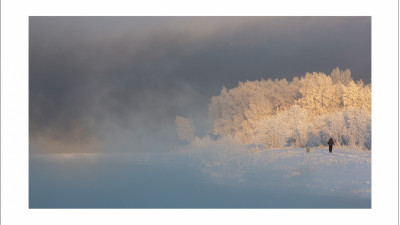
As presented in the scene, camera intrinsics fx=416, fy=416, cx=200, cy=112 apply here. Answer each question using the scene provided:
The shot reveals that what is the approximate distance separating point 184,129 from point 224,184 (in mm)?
17511

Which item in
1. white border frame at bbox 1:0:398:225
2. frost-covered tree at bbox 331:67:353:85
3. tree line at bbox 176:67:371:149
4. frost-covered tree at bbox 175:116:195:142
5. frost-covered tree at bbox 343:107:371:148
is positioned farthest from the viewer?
frost-covered tree at bbox 331:67:353:85

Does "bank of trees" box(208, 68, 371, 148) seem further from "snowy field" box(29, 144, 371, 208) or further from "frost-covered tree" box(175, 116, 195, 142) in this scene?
"snowy field" box(29, 144, 371, 208)

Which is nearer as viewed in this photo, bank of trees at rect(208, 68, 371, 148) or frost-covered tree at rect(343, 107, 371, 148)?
frost-covered tree at rect(343, 107, 371, 148)

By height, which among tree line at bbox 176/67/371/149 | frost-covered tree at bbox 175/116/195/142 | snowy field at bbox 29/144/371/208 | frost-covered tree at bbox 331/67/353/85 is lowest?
snowy field at bbox 29/144/371/208

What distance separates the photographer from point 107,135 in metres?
26.3

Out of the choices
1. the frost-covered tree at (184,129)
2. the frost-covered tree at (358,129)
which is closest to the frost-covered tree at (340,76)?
the frost-covered tree at (184,129)

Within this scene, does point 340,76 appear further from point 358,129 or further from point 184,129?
point 358,129

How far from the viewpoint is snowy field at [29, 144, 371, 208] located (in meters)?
11.7

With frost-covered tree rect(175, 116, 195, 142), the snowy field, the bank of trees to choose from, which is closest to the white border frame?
the snowy field

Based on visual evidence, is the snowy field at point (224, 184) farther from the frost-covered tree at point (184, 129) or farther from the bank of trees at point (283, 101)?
the frost-covered tree at point (184, 129)

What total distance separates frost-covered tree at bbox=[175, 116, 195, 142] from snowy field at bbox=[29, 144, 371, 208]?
12.4 meters

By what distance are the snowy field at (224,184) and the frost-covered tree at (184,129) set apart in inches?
489

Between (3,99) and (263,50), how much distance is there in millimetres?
18677

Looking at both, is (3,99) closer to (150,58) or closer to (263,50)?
(150,58)
